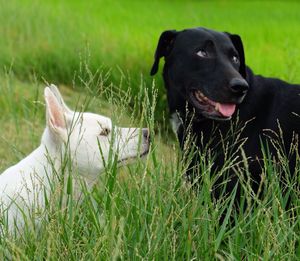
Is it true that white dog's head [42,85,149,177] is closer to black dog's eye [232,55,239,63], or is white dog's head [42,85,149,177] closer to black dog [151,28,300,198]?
black dog [151,28,300,198]

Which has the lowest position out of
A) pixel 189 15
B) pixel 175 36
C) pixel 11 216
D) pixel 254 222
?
pixel 189 15

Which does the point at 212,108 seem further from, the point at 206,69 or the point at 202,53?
the point at 202,53

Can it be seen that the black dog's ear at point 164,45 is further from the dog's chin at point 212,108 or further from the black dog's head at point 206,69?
the dog's chin at point 212,108

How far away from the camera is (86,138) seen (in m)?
4.88

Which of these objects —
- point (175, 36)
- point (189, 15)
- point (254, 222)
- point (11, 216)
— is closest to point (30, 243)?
point (11, 216)

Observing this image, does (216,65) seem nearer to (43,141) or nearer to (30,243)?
(43,141)

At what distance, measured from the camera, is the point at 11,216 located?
4535 mm

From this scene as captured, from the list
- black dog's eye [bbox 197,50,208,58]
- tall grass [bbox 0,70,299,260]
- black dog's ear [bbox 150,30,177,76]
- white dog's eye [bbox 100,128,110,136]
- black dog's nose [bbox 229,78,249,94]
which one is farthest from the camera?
black dog's ear [bbox 150,30,177,76]

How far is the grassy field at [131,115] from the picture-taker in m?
3.78

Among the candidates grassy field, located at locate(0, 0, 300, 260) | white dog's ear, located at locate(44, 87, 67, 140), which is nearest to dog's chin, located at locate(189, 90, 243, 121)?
grassy field, located at locate(0, 0, 300, 260)

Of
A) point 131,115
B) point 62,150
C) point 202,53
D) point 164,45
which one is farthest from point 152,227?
point 164,45

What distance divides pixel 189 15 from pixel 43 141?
40.1 ft

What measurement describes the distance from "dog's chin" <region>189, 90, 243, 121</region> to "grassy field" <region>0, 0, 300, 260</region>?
0.24m

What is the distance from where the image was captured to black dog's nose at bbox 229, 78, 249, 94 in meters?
5.12
